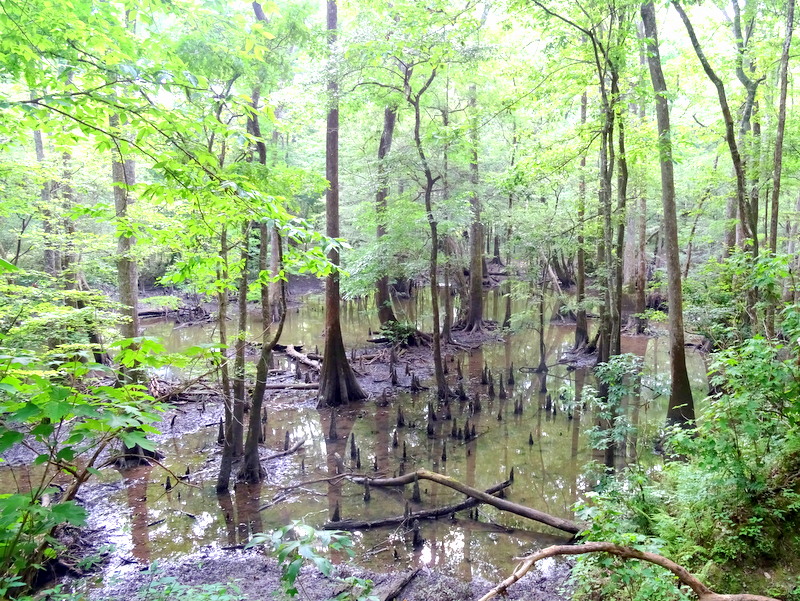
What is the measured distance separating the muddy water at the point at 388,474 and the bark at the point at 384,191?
13.5ft

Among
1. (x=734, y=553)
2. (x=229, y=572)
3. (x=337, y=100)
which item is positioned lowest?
(x=229, y=572)

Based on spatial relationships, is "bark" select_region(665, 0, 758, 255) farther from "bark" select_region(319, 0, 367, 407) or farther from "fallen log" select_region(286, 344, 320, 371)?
"fallen log" select_region(286, 344, 320, 371)

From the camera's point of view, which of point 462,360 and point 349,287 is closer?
point 349,287

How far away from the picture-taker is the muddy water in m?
5.98

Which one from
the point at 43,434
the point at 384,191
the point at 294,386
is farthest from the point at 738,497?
the point at 384,191

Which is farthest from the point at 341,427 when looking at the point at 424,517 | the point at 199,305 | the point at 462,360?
the point at 199,305

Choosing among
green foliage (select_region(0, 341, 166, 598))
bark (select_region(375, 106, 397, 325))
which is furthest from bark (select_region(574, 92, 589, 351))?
green foliage (select_region(0, 341, 166, 598))

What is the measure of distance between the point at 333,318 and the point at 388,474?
4282mm

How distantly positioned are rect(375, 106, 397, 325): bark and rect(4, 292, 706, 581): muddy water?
412cm

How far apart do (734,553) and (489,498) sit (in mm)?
2975

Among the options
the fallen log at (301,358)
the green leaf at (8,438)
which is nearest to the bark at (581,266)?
the fallen log at (301,358)

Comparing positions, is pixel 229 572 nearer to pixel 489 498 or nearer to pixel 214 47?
pixel 489 498

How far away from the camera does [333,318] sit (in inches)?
437

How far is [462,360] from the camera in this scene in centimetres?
1491
